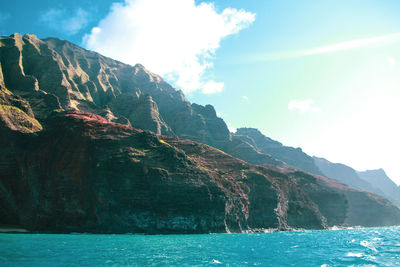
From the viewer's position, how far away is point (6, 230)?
6625cm

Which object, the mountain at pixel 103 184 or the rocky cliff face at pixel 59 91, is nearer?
the mountain at pixel 103 184

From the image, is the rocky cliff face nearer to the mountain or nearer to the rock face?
the mountain

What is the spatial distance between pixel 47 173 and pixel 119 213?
73.2 feet

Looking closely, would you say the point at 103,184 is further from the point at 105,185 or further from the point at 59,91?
the point at 59,91

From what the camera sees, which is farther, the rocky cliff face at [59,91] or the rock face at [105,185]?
the rocky cliff face at [59,91]

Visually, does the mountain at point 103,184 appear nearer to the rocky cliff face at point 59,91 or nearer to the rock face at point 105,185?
the rock face at point 105,185

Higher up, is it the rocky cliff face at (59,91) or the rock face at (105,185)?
the rocky cliff face at (59,91)

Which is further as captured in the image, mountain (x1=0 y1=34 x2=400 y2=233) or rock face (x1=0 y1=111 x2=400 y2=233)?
mountain (x1=0 y1=34 x2=400 y2=233)

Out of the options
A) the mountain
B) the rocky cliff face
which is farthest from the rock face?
the rocky cliff face

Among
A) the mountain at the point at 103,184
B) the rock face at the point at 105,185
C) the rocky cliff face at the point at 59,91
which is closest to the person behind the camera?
the rock face at the point at 105,185

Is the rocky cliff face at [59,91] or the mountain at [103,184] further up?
the rocky cliff face at [59,91]

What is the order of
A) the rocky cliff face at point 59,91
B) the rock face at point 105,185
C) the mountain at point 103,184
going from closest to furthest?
1. the rock face at point 105,185
2. the mountain at point 103,184
3. the rocky cliff face at point 59,91

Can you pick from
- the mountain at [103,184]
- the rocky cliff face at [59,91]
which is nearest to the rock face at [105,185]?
the mountain at [103,184]

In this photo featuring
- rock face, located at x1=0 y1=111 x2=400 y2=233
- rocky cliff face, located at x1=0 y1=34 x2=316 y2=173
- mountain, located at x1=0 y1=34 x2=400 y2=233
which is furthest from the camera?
rocky cliff face, located at x1=0 y1=34 x2=316 y2=173
